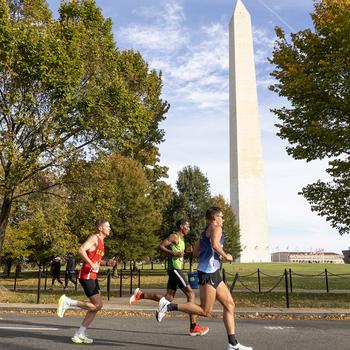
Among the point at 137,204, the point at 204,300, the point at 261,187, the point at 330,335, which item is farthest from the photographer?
the point at 261,187

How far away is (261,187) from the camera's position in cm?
5875

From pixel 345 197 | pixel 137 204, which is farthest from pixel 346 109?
pixel 137 204

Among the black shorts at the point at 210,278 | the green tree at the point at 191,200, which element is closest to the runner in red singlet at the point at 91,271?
the black shorts at the point at 210,278

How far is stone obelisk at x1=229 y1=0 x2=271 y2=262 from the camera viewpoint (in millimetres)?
57031

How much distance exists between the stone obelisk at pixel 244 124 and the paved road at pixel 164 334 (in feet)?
158

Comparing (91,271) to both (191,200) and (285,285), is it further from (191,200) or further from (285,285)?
(191,200)

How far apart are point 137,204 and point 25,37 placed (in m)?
19.8

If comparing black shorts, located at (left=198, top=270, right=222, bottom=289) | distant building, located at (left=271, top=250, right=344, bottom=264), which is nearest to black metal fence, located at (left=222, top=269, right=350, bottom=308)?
black shorts, located at (left=198, top=270, right=222, bottom=289)

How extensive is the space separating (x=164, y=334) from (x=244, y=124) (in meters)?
51.0

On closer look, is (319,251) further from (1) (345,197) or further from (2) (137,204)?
(1) (345,197)

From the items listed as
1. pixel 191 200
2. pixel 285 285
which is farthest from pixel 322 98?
pixel 191 200

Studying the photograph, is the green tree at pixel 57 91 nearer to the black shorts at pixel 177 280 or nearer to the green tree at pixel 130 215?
the black shorts at pixel 177 280

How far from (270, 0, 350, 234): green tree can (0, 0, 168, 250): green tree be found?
19.7ft

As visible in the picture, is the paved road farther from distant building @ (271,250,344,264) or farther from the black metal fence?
distant building @ (271,250,344,264)
